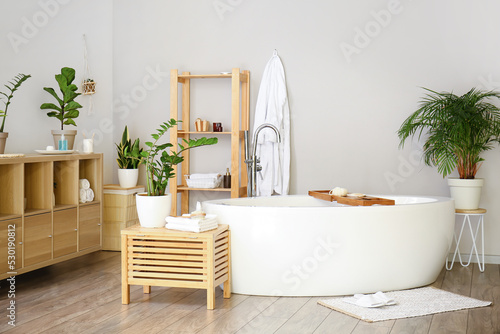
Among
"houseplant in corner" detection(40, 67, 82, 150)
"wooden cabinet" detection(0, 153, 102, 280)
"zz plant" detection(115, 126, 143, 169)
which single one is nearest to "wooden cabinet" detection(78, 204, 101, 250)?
"wooden cabinet" detection(0, 153, 102, 280)

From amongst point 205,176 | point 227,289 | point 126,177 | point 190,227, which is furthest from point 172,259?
point 126,177

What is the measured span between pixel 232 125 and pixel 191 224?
5.76 feet

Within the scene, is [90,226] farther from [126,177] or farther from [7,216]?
[7,216]

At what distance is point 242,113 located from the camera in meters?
5.25

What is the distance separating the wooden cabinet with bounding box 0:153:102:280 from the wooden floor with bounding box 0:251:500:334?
0.26 meters

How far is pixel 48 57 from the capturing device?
4.78 m

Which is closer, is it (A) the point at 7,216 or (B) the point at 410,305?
(B) the point at 410,305

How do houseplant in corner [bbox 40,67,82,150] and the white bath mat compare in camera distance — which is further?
houseplant in corner [bbox 40,67,82,150]

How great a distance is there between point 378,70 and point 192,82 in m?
1.70

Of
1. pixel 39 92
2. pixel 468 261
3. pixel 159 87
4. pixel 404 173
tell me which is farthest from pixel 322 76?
pixel 39 92

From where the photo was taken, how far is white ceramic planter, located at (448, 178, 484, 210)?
4473 mm

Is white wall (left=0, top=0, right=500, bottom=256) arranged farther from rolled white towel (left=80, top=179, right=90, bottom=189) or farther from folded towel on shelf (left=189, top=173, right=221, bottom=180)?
rolled white towel (left=80, top=179, right=90, bottom=189)

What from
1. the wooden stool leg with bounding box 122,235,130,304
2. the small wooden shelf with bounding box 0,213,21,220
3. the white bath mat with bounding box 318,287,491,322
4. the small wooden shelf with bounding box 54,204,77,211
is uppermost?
the small wooden shelf with bounding box 54,204,77,211

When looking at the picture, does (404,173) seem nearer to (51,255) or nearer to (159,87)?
(159,87)
